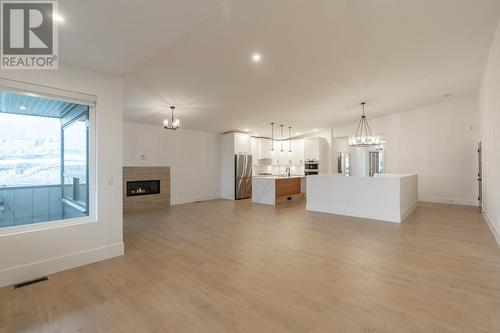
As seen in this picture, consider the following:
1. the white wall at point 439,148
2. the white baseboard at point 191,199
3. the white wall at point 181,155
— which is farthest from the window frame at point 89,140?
the white wall at point 439,148

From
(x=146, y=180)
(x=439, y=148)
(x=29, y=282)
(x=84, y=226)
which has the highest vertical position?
(x=439, y=148)

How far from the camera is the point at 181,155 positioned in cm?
845

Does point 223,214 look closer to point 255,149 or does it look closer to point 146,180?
point 146,180

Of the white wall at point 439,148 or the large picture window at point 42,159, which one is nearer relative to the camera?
the large picture window at point 42,159

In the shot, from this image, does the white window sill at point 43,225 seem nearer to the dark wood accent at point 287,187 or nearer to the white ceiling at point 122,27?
the white ceiling at point 122,27

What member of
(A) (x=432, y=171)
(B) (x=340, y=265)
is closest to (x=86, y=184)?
(B) (x=340, y=265)

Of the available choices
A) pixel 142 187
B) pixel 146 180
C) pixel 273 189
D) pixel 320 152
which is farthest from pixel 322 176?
pixel 142 187

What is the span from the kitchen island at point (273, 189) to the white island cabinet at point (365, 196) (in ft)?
4.33

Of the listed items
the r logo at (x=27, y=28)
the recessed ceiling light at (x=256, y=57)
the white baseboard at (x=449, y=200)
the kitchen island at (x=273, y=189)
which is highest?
the recessed ceiling light at (x=256, y=57)

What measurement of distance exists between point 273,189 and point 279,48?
509 centimetres

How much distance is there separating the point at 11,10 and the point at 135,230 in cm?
388

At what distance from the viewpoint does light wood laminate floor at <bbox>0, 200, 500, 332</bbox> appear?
1.92 metres

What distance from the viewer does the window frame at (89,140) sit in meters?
2.67

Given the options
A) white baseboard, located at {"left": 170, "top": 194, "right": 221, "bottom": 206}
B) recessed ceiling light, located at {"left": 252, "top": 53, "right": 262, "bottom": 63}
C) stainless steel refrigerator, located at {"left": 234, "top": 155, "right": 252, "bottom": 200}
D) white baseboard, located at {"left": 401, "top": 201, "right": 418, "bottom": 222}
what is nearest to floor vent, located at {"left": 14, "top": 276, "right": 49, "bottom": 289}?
recessed ceiling light, located at {"left": 252, "top": 53, "right": 262, "bottom": 63}
